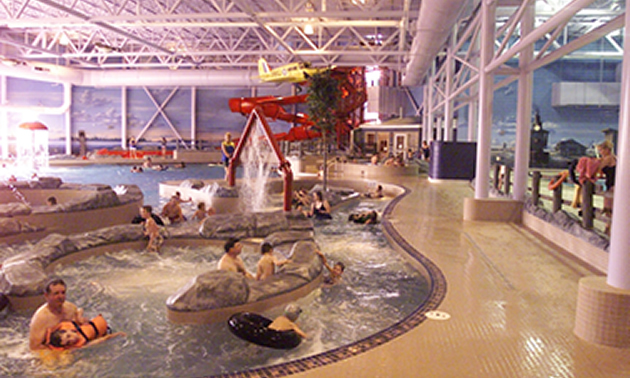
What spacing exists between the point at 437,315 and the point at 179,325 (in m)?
2.18

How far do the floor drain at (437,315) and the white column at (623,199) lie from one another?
113 cm

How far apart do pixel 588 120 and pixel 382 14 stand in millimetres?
11954

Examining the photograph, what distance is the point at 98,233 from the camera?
703 centimetres

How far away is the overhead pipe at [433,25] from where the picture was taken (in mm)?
7808

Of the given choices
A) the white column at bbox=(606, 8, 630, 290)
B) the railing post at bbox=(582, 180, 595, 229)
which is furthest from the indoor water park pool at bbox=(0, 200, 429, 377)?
the railing post at bbox=(582, 180, 595, 229)

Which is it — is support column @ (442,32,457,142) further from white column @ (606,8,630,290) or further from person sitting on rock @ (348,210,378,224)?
white column @ (606,8,630,290)

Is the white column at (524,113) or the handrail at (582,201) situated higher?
the white column at (524,113)

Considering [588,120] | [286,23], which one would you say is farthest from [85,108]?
[588,120]

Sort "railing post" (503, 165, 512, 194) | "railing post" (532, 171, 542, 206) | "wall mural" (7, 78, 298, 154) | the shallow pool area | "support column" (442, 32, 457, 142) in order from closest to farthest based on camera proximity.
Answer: "railing post" (532, 171, 542, 206) < "railing post" (503, 165, 512, 194) < "support column" (442, 32, 457, 142) < the shallow pool area < "wall mural" (7, 78, 298, 154)

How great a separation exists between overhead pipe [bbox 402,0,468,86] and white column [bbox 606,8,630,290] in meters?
4.81

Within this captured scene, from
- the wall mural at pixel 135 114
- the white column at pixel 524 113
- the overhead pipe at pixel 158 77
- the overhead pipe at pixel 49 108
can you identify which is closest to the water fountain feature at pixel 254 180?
the white column at pixel 524 113

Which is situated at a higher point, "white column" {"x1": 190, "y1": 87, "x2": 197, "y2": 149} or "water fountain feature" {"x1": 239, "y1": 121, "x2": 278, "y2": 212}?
"white column" {"x1": 190, "y1": 87, "x2": 197, "y2": 149}

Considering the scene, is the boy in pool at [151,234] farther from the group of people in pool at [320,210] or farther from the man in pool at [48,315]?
the man in pool at [48,315]

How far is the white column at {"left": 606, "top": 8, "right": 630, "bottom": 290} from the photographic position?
3.07m
